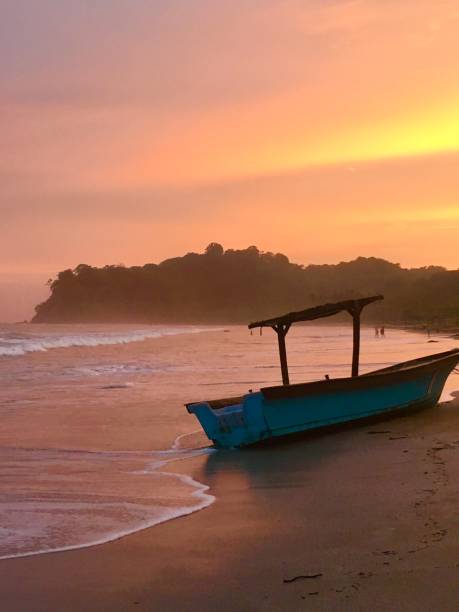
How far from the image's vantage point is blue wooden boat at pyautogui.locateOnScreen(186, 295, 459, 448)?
10797mm

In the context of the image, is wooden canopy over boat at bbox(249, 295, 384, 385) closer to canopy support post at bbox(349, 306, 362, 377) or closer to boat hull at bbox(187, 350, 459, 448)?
canopy support post at bbox(349, 306, 362, 377)

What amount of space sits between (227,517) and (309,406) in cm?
480

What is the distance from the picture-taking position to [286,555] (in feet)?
18.2

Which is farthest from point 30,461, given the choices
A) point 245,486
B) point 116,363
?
point 116,363

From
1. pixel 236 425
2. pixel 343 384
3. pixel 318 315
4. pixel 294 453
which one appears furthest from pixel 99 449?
pixel 318 315

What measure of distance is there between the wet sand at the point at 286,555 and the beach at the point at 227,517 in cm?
2

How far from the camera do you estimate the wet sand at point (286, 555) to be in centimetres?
468

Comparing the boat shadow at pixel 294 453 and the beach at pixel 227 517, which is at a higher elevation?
the beach at pixel 227 517

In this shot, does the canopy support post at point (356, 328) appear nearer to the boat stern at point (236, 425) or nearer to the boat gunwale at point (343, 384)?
the boat gunwale at point (343, 384)

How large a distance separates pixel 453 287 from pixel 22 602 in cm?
13813

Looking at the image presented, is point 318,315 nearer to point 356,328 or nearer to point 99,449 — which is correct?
point 356,328

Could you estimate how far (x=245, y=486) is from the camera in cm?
816

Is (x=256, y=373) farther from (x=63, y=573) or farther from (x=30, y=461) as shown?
(x=63, y=573)

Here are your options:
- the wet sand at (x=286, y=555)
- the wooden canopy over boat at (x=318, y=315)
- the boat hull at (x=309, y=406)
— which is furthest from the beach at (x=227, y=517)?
the wooden canopy over boat at (x=318, y=315)
